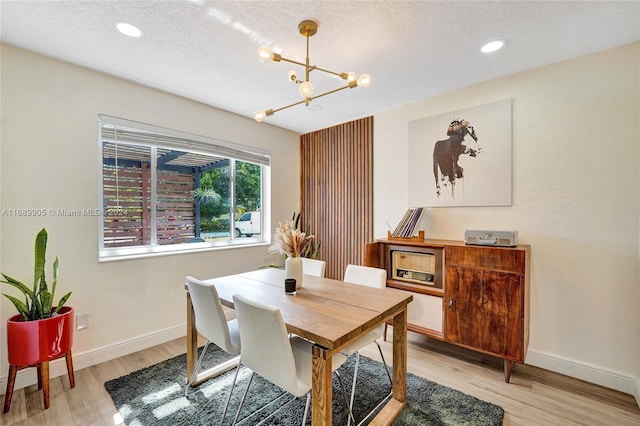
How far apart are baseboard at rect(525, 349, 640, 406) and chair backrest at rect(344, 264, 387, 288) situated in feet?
4.60

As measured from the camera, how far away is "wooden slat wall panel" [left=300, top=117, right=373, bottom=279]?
3453mm

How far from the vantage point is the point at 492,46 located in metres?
2.01

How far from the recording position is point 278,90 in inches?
108

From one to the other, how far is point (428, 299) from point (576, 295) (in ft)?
3.50

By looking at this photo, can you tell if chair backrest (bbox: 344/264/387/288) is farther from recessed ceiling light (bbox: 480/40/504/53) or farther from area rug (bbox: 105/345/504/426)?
recessed ceiling light (bbox: 480/40/504/53)

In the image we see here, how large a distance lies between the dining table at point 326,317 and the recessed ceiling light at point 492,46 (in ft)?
5.96

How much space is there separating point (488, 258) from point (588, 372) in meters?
1.11

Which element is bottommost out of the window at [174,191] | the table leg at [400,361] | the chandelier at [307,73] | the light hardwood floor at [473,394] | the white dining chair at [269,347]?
the light hardwood floor at [473,394]

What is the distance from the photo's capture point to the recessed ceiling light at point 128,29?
179cm

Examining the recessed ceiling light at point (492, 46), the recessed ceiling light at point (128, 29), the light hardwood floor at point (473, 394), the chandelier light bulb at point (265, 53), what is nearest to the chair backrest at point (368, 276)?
the light hardwood floor at point (473, 394)

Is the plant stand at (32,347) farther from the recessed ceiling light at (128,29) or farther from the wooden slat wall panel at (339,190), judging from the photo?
the wooden slat wall panel at (339,190)

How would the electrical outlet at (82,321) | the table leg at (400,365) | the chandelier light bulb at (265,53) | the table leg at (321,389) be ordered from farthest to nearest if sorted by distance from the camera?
the electrical outlet at (82,321)
the table leg at (400,365)
the chandelier light bulb at (265,53)
the table leg at (321,389)

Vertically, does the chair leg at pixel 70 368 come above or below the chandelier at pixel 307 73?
below

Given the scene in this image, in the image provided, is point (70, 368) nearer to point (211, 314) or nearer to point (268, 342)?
point (211, 314)
